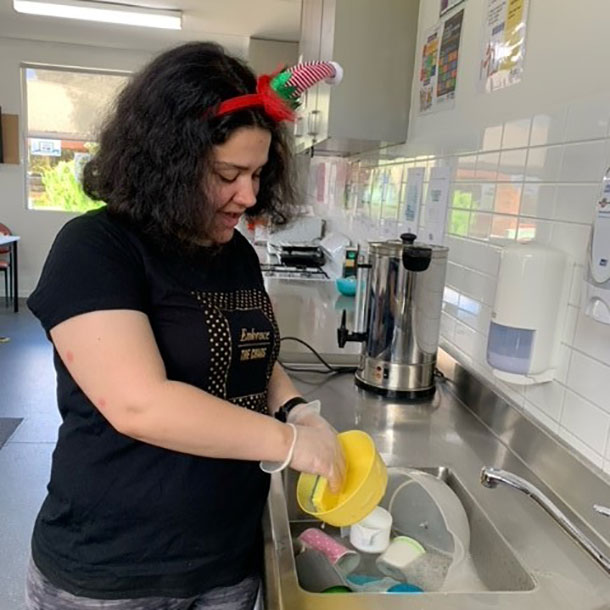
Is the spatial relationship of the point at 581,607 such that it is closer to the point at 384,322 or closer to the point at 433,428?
the point at 433,428

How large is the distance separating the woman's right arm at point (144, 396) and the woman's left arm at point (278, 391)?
28 centimetres

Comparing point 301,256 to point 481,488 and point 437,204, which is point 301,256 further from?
point 481,488

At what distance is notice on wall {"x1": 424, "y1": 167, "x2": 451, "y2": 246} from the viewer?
165cm

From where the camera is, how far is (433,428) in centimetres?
129

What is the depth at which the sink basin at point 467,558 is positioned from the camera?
76 centimetres

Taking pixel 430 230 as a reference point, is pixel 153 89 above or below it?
above

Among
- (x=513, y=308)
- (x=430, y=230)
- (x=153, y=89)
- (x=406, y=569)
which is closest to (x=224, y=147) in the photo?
(x=153, y=89)

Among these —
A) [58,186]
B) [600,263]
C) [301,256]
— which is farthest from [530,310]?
[58,186]

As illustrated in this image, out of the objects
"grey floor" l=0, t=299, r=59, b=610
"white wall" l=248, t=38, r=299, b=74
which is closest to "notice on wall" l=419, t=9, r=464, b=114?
"grey floor" l=0, t=299, r=59, b=610

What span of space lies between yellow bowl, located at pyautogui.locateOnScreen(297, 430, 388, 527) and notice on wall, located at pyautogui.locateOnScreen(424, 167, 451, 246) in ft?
3.14

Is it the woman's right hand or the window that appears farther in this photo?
the window

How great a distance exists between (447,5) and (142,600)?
64.3 inches

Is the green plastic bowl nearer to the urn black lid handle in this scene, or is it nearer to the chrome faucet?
the urn black lid handle

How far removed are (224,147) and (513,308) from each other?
1.97ft
